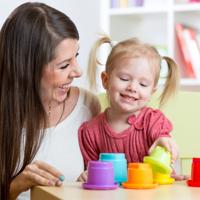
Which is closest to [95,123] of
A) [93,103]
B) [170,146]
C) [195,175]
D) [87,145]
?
[87,145]

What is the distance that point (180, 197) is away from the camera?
3.31 ft

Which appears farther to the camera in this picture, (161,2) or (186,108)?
(161,2)

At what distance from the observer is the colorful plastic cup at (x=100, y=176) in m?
1.10

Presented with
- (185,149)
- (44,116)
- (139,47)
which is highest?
(139,47)

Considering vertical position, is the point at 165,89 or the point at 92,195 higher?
the point at 165,89

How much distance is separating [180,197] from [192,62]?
2236 millimetres

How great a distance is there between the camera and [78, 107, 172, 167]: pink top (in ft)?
5.01

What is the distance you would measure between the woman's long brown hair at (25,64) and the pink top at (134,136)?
15 centimetres

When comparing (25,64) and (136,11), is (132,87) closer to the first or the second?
(25,64)

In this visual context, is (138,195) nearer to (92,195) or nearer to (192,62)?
(92,195)

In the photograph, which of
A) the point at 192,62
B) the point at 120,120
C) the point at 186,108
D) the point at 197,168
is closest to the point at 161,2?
the point at 192,62

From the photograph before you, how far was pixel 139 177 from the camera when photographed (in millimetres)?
1120

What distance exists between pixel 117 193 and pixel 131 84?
0.49m

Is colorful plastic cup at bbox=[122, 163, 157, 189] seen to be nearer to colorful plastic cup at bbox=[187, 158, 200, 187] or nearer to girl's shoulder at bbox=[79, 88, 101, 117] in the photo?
colorful plastic cup at bbox=[187, 158, 200, 187]
